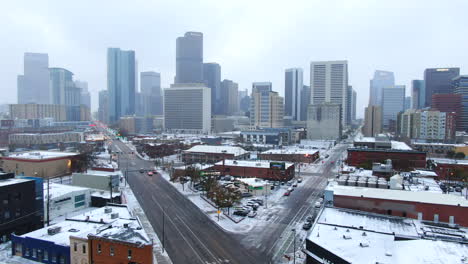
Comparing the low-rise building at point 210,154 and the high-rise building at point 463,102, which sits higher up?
the high-rise building at point 463,102

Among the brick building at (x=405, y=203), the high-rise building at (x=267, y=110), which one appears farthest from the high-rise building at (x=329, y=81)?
the brick building at (x=405, y=203)

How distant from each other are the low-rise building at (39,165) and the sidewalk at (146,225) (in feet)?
67.9

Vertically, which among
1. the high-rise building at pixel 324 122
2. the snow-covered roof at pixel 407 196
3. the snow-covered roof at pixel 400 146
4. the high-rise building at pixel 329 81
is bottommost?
the snow-covered roof at pixel 407 196

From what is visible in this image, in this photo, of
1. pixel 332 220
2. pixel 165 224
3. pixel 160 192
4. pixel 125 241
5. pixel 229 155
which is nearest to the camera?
pixel 125 241

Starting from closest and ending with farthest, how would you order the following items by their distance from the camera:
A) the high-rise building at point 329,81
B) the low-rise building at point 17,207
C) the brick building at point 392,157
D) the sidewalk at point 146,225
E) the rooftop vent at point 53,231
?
1. the sidewalk at point 146,225
2. the rooftop vent at point 53,231
3. the low-rise building at point 17,207
4. the brick building at point 392,157
5. the high-rise building at point 329,81

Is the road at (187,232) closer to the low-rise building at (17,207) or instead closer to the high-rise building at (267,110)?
the low-rise building at (17,207)

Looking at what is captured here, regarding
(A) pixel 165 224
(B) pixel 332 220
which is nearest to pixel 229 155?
(A) pixel 165 224

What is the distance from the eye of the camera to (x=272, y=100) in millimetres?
160875

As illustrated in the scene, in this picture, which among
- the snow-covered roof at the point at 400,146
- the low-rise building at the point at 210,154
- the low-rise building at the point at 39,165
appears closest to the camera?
the low-rise building at the point at 39,165

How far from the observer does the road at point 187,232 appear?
1066 inches

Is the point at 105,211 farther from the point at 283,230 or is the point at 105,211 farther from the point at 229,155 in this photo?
the point at 229,155

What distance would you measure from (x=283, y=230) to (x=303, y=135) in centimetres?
14092

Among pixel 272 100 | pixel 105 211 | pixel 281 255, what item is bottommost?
pixel 281 255

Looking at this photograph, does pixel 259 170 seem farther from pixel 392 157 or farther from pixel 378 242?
pixel 378 242
